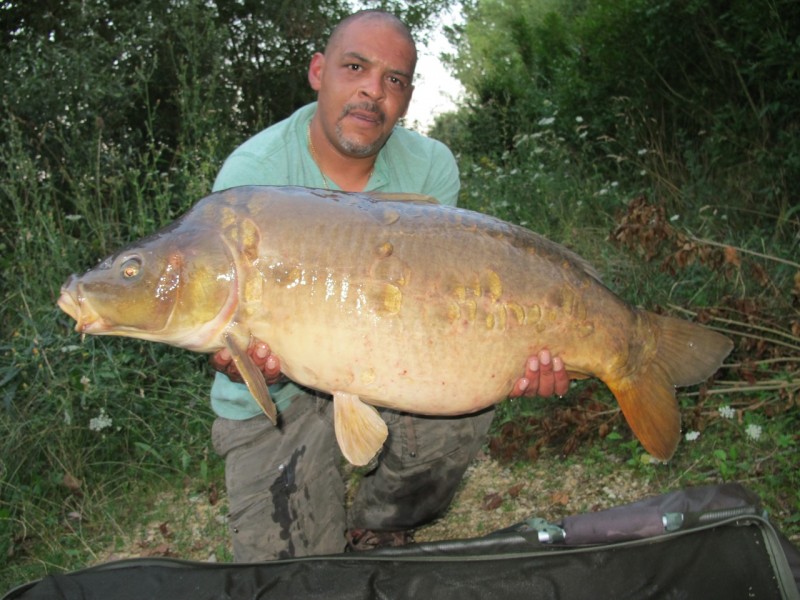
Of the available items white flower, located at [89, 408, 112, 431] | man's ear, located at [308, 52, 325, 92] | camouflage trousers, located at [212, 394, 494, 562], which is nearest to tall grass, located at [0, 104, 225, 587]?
white flower, located at [89, 408, 112, 431]

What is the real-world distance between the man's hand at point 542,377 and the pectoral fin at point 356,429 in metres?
0.31

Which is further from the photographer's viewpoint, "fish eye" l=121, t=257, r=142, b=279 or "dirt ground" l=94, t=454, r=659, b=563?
"dirt ground" l=94, t=454, r=659, b=563

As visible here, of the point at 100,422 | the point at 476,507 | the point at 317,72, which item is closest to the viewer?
the point at 317,72

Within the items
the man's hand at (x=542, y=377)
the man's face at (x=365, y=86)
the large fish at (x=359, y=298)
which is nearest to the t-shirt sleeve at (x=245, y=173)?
the man's face at (x=365, y=86)

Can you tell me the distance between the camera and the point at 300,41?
6852 millimetres

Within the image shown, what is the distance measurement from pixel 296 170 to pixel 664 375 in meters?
1.00

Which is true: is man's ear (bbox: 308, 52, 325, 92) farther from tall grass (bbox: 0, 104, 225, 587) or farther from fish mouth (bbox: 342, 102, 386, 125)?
tall grass (bbox: 0, 104, 225, 587)

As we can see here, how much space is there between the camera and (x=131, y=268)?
148 centimetres

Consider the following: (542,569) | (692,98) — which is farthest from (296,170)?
(692,98)

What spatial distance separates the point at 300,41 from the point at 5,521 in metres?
5.44

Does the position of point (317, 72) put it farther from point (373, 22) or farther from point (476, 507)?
point (476, 507)

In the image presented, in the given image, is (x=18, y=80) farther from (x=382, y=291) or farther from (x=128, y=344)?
(x=382, y=291)

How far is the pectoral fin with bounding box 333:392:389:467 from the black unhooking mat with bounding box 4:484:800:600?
208mm

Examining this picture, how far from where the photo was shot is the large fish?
58.3 inches
